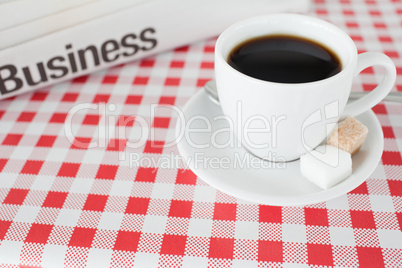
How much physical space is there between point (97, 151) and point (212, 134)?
192mm

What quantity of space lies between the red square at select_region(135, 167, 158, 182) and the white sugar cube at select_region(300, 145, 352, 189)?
221 millimetres

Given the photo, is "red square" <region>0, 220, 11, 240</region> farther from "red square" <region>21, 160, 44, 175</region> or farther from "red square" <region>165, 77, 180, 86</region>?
"red square" <region>165, 77, 180, 86</region>

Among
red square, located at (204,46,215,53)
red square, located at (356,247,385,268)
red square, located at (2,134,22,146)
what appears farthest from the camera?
red square, located at (204,46,215,53)

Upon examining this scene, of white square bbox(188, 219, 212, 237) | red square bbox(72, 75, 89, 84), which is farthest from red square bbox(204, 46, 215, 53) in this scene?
white square bbox(188, 219, 212, 237)

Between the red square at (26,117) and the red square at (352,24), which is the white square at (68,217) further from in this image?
the red square at (352,24)

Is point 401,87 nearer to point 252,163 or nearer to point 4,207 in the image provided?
point 252,163

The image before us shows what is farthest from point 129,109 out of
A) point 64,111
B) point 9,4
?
point 9,4

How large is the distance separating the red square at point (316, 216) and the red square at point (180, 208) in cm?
16

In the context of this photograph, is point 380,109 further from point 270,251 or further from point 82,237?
point 82,237

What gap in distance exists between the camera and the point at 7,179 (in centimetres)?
64

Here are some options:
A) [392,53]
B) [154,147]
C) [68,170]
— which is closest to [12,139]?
[68,170]

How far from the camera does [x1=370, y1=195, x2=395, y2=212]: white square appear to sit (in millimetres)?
573

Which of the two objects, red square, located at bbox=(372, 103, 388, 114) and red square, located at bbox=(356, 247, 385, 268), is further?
red square, located at bbox=(372, 103, 388, 114)

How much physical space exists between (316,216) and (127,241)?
26 cm
